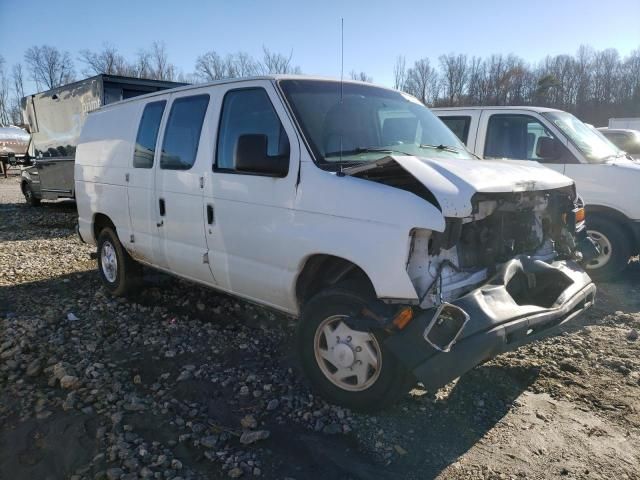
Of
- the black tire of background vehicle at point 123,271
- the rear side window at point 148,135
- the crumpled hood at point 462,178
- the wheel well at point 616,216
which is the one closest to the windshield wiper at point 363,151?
the crumpled hood at point 462,178

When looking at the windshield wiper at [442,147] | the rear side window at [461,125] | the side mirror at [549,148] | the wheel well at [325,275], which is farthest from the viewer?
the rear side window at [461,125]

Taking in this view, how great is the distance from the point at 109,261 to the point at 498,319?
15.6 feet

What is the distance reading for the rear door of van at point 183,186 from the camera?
4.23 metres

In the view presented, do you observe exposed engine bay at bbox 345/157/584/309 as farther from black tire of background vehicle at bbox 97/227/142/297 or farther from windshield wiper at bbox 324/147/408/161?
black tire of background vehicle at bbox 97/227/142/297

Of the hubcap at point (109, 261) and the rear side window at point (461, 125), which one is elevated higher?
the rear side window at point (461, 125)

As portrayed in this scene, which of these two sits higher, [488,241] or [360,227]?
[360,227]

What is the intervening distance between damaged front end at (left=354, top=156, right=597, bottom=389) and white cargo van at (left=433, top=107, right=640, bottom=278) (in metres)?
2.54

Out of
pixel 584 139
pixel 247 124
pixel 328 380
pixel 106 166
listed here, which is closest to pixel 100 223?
pixel 106 166

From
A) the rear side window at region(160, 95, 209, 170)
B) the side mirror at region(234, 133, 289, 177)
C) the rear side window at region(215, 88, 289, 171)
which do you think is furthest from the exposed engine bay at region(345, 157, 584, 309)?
the rear side window at region(160, 95, 209, 170)

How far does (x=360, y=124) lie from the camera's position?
375 cm

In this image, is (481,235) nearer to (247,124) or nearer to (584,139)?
(247,124)

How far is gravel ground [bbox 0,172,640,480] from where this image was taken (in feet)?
9.07

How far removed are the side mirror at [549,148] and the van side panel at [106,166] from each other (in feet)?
16.5

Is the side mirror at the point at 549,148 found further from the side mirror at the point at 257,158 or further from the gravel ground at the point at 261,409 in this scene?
the side mirror at the point at 257,158
